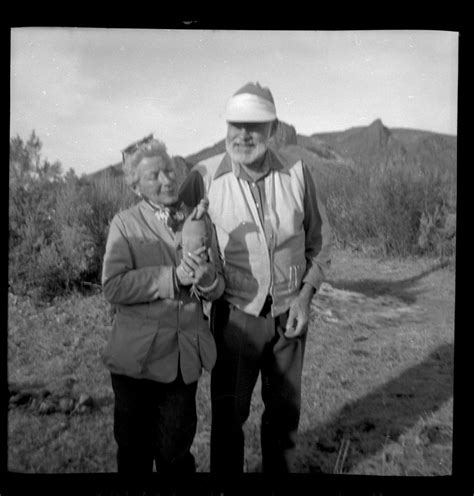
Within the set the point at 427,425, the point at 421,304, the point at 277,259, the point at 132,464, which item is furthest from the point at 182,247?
the point at 427,425

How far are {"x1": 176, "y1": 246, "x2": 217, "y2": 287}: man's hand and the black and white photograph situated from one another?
273 mm

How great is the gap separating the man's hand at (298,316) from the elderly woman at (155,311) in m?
0.41

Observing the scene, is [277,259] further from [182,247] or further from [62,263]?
[62,263]

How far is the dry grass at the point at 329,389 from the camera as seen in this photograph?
3.28m

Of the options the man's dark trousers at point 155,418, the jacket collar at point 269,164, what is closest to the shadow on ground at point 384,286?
the jacket collar at point 269,164

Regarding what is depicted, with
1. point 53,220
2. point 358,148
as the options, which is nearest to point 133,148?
point 53,220

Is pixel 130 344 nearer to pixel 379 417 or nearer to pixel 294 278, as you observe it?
pixel 294 278

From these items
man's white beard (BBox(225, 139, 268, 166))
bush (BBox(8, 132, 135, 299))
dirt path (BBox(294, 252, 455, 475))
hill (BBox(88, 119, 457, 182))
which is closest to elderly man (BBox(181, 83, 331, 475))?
man's white beard (BBox(225, 139, 268, 166))

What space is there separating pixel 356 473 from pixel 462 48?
240 centimetres

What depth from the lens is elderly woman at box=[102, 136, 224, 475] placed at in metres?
2.77

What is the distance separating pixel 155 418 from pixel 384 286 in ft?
5.09

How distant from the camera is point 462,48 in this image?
3248 mm

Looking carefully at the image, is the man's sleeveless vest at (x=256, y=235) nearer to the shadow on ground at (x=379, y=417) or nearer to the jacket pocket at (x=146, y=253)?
the jacket pocket at (x=146, y=253)

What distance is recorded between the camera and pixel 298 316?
3.03 metres
